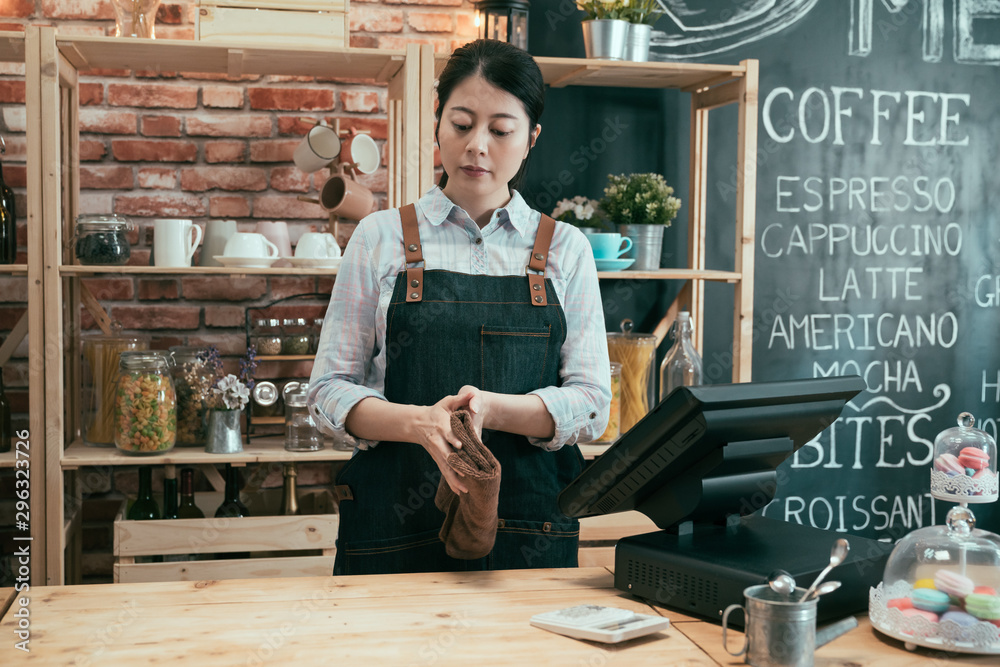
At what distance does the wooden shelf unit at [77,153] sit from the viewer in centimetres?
226

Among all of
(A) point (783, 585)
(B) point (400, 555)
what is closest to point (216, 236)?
(B) point (400, 555)

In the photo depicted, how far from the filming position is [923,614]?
1.06 metres

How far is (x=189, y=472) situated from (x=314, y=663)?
5.25ft

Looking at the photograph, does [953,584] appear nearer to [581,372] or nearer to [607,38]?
[581,372]

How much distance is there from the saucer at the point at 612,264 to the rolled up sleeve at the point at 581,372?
2.56ft

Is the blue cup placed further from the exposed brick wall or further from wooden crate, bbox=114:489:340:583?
wooden crate, bbox=114:489:340:583

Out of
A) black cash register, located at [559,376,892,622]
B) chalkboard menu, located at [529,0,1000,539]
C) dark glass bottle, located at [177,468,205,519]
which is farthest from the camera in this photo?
chalkboard menu, located at [529,0,1000,539]

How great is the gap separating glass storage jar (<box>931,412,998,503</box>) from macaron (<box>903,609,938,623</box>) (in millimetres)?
174

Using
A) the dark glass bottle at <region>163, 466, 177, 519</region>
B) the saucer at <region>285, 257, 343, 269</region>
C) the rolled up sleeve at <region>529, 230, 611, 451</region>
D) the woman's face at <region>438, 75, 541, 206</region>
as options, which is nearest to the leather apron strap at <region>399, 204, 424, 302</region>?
the woman's face at <region>438, 75, 541, 206</region>

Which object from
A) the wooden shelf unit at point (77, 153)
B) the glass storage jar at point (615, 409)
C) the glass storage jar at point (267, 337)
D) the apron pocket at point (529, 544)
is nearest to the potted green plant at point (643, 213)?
the glass storage jar at point (615, 409)

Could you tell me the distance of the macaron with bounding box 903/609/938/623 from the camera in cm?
105

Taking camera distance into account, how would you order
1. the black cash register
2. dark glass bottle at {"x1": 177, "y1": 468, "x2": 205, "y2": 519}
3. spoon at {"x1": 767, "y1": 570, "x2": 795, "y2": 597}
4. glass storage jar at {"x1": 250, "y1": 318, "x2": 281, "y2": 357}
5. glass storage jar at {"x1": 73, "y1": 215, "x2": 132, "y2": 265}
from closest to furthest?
spoon at {"x1": 767, "y1": 570, "x2": 795, "y2": 597} → the black cash register → glass storage jar at {"x1": 73, "y1": 215, "x2": 132, "y2": 265} → dark glass bottle at {"x1": 177, "y1": 468, "x2": 205, "y2": 519} → glass storage jar at {"x1": 250, "y1": 318, "x2": 281, "y2": 357}


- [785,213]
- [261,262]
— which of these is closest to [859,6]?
[785,213]

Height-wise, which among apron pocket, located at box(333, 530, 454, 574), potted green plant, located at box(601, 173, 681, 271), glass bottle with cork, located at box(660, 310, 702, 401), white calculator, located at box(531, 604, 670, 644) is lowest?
apron pocket, located at box(333, 530, 454, 574)
